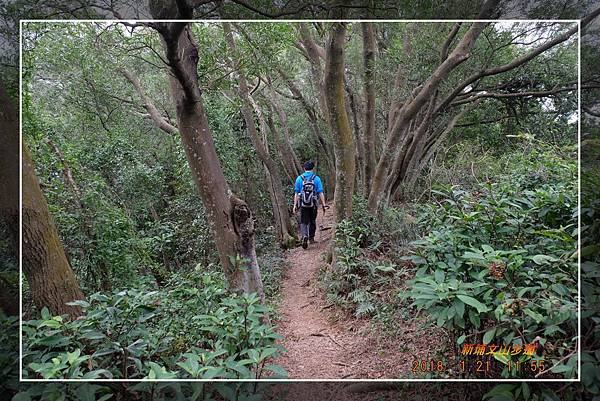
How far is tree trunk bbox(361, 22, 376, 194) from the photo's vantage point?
7.42ft

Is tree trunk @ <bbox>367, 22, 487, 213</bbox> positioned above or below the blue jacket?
above

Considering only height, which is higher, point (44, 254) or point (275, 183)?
point (275, 183)

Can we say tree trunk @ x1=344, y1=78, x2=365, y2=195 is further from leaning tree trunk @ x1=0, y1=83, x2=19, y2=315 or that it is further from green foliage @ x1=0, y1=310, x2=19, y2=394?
green foliage @ x1=0, y1=310, x2=19, y2=394

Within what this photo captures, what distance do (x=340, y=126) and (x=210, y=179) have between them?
1847mm

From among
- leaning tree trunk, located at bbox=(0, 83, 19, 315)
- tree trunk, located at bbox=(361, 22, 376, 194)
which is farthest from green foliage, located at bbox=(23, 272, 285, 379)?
tree trunk, located at bbox=(361, 22, 376, 194)

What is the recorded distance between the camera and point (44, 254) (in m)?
1.54

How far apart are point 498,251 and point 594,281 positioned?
40cm

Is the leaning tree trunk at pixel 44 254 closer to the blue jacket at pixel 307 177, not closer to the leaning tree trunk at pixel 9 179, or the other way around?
the leaning tree trunk at pixel 9 179

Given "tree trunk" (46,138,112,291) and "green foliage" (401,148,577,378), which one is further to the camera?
"tree trunk" (46,138,112,291)

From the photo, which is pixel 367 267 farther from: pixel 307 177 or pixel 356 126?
pixel 356 126

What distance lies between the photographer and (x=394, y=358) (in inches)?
58.3

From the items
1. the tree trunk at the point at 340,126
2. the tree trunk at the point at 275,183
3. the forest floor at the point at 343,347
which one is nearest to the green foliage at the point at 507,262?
the forest floor at the point at 343,347

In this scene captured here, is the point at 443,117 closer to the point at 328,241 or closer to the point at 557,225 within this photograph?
the point at 557,225
